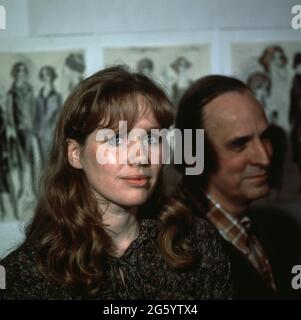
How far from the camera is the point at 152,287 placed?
1.05m

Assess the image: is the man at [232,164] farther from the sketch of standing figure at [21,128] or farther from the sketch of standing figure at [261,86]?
the sketch of standing figure at [21,128]

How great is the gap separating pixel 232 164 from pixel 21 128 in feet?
2.20

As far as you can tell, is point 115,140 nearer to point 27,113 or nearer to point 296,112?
point 27,113

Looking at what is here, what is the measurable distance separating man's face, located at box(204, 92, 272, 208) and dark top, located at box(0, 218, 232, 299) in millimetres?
265

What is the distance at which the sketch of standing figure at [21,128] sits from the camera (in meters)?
1.38

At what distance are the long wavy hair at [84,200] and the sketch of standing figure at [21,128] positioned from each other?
1.06 feet

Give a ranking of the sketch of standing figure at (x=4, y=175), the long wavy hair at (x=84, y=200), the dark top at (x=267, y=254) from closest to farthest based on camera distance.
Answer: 1. the long wavy hair at (x=84, y=200)
2. the dark top at (x=267, y=254)
3. the sketch of standing figure at (x=4, y=175)

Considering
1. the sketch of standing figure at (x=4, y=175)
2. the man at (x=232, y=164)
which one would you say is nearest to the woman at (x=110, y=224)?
the man at (x=232, y=164)

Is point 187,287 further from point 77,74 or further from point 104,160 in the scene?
point 77,74

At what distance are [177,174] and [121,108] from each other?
0.53 metres

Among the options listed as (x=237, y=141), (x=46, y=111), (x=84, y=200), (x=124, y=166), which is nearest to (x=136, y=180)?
(x=124, y=166)

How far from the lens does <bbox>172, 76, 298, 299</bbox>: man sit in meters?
1.28

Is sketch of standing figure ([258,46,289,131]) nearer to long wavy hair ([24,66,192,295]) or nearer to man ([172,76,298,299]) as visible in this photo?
man ([172,76,298,299])

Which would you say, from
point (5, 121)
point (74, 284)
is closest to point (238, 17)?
point (5, 121)
